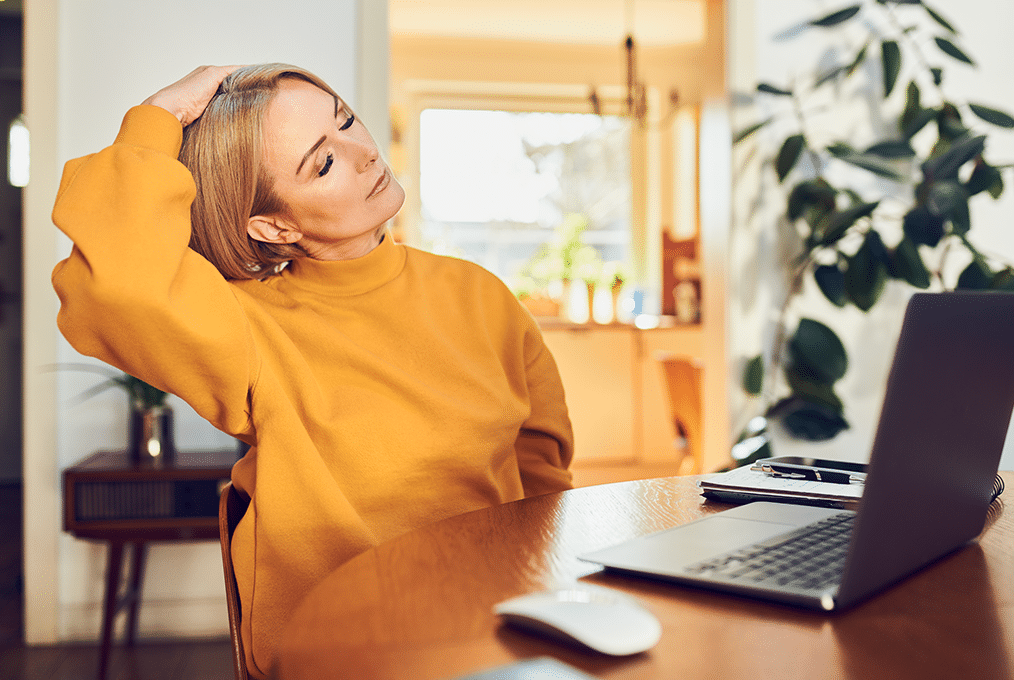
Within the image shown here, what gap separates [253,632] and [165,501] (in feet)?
4.92

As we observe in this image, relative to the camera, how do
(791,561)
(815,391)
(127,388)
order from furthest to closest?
(815,391) < (127,388) < (791,561)

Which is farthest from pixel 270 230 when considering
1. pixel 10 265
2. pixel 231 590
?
pixel 10 265

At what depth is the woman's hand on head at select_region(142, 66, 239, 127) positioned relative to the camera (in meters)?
0.99

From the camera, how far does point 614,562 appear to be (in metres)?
0.64

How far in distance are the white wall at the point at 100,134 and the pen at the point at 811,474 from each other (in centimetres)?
193

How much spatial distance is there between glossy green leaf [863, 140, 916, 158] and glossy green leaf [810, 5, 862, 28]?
43cm

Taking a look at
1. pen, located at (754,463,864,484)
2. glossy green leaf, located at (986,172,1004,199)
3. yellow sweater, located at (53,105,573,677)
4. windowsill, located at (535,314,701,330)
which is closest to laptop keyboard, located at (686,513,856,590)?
pen, located at (754,463,864,484)

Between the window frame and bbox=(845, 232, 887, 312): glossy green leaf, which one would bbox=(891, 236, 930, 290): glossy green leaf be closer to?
bbox=(845, 232, 887, 312): glossy green leaf

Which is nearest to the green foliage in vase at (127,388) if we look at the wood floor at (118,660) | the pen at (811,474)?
the wood floor at (118,660)

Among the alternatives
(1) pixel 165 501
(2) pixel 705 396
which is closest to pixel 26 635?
(1) pixel 165 501

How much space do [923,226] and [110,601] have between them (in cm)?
260

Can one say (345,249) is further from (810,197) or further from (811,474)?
(810,197)

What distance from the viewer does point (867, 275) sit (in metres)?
2.59

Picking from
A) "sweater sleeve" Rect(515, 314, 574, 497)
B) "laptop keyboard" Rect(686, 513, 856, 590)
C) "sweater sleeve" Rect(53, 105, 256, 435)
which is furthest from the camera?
"sweater sleeve" Rect(515, 314, 574, 497)
